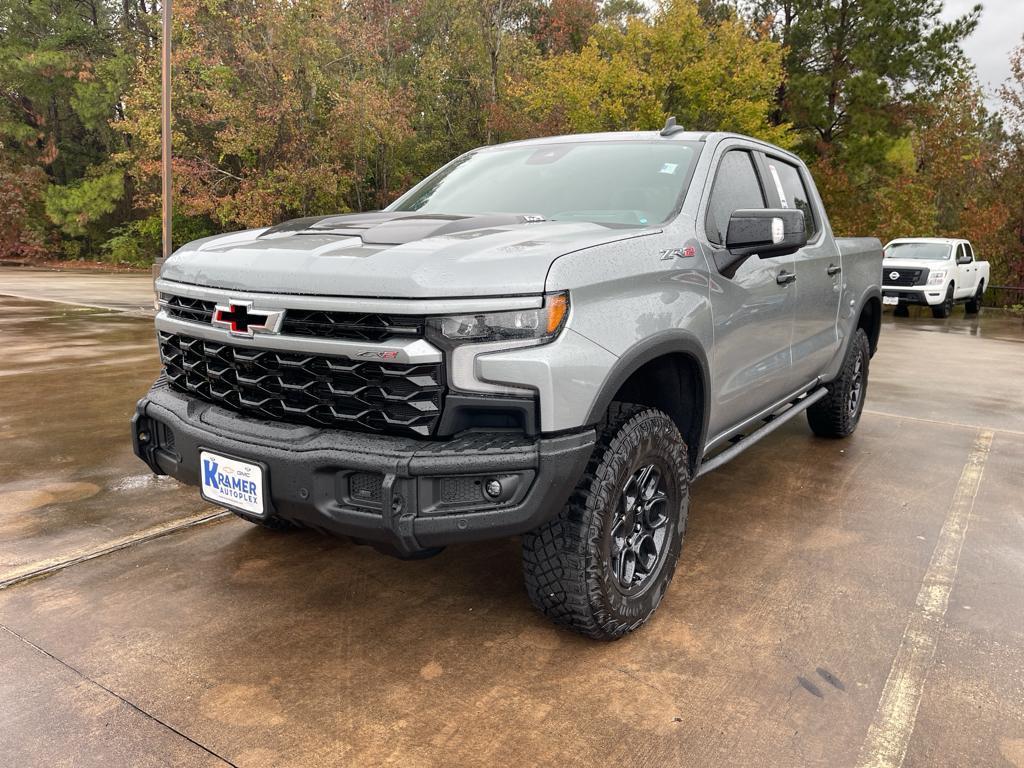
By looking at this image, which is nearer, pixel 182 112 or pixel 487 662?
pixel 487 662

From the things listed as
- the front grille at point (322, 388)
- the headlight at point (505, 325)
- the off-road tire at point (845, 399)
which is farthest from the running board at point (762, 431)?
the front grille at point (322, 388)

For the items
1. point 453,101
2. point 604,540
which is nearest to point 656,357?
point 604,540

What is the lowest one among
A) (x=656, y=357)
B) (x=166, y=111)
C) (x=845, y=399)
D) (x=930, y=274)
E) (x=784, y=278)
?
(x=845, y=399)

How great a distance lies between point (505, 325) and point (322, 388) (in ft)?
1.99

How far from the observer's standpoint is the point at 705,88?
74.3 feet

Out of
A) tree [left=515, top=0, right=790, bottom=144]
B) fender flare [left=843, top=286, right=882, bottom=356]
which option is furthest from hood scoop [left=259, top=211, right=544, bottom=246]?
tree [left=515, top=0, right=790, bottom=144]

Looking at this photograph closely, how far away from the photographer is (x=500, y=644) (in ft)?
9.07

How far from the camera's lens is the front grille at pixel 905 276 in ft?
53.7

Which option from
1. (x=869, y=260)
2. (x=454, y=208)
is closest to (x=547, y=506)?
(x=454, y=208)

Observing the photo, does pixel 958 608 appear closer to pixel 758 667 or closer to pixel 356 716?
pixel 758 667

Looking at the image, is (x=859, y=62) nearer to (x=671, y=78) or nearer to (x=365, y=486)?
(x=671, y=78)

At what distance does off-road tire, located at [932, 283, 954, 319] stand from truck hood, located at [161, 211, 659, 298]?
16.2m

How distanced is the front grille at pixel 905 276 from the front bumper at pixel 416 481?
15992mm

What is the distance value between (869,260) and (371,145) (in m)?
22.7
